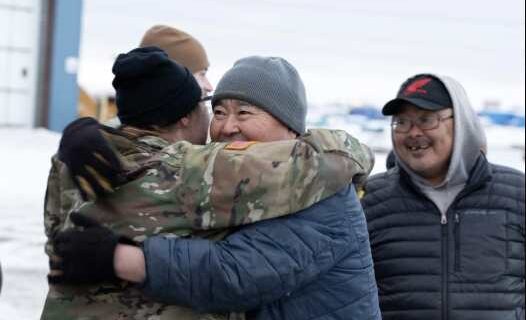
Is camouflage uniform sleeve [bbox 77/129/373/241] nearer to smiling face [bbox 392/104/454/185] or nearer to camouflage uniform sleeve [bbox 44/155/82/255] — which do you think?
camouflage uniform sleeve [bbox 44/155/82/255]

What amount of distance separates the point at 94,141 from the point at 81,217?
0.13 metres

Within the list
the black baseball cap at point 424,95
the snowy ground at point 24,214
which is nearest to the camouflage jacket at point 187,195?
the black baseball cap at point 424,95

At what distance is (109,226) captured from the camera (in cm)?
143

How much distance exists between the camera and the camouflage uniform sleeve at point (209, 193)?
1.42m

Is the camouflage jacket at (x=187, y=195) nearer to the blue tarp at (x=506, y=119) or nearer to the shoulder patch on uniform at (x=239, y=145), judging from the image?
the shoulder patch on uniform at (x=239, y=145)

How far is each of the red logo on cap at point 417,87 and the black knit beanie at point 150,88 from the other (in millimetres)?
1042

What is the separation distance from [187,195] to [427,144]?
1235mm

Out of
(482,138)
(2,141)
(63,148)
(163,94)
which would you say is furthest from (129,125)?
(2,141)

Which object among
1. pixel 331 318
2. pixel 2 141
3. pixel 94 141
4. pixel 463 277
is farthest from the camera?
pixel 2 141

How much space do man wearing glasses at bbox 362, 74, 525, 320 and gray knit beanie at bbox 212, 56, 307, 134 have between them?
872 mm

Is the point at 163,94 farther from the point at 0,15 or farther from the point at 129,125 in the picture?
the point at 0,15

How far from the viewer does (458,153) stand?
246 centimetres

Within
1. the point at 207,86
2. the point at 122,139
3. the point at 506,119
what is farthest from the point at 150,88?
the point at 506,119

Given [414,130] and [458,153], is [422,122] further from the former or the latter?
[458,153]
